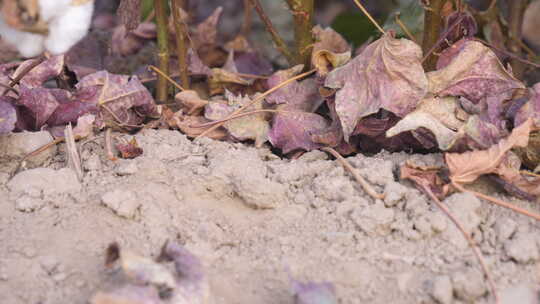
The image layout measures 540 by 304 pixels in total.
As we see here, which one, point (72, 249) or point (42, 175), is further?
point (42, 175)

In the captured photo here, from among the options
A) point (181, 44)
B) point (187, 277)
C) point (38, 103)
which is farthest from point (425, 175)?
point (38, 103)

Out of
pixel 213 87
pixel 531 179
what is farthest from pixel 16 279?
pixel 531 179

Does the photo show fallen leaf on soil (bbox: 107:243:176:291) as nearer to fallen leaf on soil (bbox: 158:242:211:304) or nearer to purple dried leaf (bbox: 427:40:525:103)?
fallen leaf on soil (bbox: 158:242:211:304)

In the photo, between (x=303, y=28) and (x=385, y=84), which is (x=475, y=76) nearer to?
(x=385, y=84)

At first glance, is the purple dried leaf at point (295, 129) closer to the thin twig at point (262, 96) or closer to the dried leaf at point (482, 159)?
the thin twig at point (262, 96)

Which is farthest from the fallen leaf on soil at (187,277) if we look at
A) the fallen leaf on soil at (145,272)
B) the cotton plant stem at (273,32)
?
the cotton plant stem at (273,32)

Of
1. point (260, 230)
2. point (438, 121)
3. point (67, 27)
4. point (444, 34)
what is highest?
point (67, 27)

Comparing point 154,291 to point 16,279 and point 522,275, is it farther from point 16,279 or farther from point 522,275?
point 522,275
